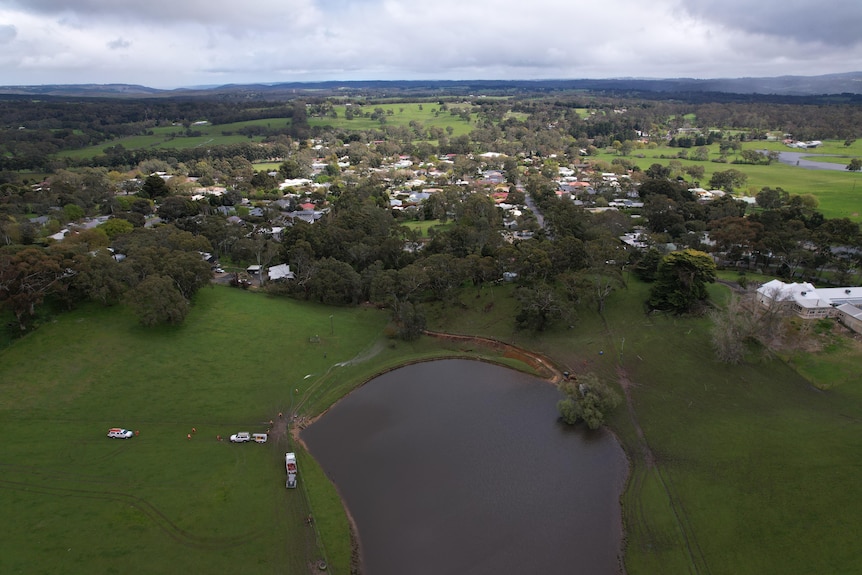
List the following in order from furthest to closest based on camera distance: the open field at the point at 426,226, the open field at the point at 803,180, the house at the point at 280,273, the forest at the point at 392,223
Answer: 1. the open field at the point at 803,180
2. the open field at the point at 426,226
3. the house at the point at 280,273
4. the forest at the point at 392,223

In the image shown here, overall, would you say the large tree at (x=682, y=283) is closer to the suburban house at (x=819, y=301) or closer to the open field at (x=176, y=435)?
the suburban house at (x=819, y=301)

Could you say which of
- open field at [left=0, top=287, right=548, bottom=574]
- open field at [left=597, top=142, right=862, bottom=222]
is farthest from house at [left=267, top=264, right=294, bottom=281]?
open field at [left=597, top=142, right=862, bottom=222]

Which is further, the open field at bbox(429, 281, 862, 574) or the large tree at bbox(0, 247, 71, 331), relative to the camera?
the large tree at bbox(0, 247, 71, 331)

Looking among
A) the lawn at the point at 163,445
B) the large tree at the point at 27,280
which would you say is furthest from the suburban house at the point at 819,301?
the large tree at the point at 27,280

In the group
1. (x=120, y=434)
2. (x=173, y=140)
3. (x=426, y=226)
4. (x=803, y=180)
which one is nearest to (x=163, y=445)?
(x=120, y=434)

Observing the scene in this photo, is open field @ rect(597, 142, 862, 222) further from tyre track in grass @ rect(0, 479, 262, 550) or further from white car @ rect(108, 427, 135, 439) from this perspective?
white car @ rect(108, 427, 135, 439)

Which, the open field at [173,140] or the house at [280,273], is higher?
the open field at [173,140]

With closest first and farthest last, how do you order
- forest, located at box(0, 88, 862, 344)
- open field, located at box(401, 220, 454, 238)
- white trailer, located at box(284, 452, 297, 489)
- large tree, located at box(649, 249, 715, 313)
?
white trailer, located at box(284, 452, 297, 489)
large tree, located at box(649, 249, 715, 313)
forest, located at box(0, 88, 862, 344)
open field, located at box(401, 220, 454, 238)
